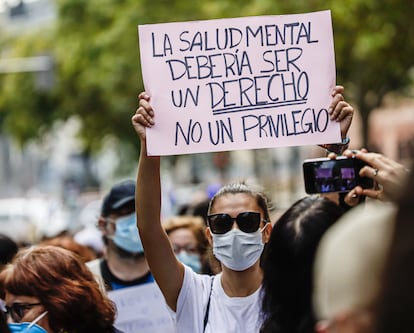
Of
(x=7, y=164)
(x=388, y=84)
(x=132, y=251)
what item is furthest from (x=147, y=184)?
(x=7, y=164)

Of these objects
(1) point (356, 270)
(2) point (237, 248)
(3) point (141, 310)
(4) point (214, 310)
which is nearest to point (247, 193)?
(2) point (237, 248)

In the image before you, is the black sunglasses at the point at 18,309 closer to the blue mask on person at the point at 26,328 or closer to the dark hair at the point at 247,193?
the blue mask on person at the point at 26,328

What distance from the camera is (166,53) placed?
4164mm

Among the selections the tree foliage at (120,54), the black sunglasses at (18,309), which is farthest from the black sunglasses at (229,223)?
the tree foliage at (120,54)

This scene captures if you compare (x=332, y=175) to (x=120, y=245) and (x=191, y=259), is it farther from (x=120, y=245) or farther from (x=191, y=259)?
(x=191, y=259)

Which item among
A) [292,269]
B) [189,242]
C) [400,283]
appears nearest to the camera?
[400,283]

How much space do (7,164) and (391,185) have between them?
75.2 m

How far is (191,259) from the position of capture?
6586 mm

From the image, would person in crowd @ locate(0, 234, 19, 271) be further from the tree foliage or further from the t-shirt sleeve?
the tree foliage

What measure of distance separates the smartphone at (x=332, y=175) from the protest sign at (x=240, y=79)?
0.72ft

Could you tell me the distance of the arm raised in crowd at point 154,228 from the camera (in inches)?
153

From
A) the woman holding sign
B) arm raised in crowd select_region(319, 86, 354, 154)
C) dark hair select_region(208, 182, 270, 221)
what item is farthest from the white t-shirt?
arm raised in crowd select_region(319, 86, 354, 154)

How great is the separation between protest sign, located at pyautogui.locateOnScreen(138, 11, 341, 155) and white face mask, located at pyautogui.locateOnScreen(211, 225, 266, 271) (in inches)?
12.8

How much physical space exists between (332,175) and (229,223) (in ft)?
1.64
